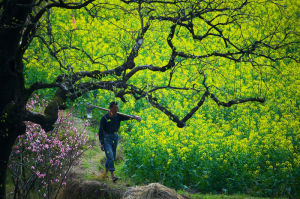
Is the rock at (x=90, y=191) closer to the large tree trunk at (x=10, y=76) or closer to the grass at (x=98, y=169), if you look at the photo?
the grass at (x=98, y=169)

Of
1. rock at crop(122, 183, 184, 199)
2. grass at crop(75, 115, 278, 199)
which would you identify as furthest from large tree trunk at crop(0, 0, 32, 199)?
grass at crop(75, 115, 278, 199)

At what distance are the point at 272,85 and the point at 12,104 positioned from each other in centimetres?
1321

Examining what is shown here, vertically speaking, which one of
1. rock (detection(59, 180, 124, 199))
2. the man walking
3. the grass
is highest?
the man walking

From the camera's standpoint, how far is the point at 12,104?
257 inches

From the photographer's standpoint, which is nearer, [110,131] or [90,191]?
[110,131]

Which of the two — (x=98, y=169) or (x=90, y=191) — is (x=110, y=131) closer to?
(x=90, y=191)

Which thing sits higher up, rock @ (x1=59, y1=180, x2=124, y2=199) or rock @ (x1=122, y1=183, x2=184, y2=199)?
rock @ (x1=122, y1=183, x2=184, y2=199)

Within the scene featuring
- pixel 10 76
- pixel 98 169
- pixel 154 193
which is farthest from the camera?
pixel 98 169

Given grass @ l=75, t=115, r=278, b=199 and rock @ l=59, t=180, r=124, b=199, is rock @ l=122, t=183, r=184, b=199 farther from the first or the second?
rock @ l=59, t=180, r=124, b=199

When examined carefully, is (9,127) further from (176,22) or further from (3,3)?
(176,22)

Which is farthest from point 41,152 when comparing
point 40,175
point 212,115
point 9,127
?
point 212,115

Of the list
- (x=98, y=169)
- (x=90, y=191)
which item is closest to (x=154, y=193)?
(x=90, y=191)

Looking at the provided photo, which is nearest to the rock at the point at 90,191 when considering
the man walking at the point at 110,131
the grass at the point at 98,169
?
the grass at the point at 98,169

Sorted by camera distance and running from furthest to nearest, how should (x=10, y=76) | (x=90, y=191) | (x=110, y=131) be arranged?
(x=90, y=191) < (x=110, y=131) < (x=10, y=76)
